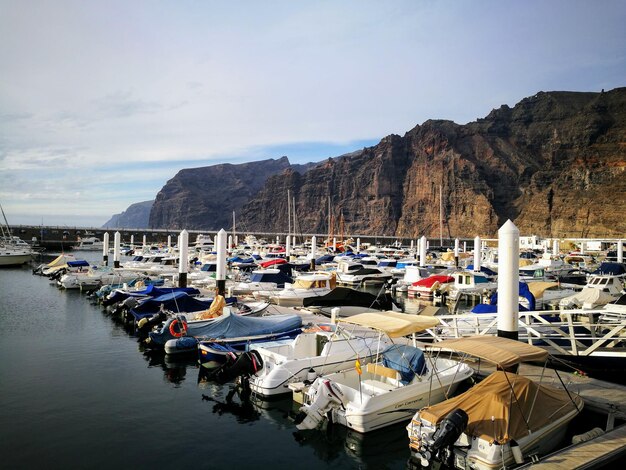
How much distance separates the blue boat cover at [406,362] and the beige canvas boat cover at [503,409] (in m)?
2.86

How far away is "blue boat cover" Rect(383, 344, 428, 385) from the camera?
14.3 m

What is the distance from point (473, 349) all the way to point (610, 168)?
153 metres

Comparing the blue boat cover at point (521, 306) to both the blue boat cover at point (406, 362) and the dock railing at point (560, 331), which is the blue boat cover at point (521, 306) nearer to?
the dock railing at point (560, 331)

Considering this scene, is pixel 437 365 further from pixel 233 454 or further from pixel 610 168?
pixel 610 168

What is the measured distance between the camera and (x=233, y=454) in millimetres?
12148

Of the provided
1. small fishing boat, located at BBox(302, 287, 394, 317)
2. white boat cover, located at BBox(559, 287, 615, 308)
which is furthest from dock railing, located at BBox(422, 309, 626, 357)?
small fishing boat, located at BBox(302, 287, 394, 317)

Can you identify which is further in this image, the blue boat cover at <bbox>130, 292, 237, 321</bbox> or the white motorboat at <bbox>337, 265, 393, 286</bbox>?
the white motorboat at <bbox>337, 265, 393, 286</bbox>

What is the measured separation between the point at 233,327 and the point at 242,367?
5088mm

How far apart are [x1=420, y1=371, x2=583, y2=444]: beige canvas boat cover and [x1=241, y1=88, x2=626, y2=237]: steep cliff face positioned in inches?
5297

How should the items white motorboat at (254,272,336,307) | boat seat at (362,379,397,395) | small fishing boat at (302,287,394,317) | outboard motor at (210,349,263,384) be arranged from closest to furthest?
1. boat seat at (362,379,397,395)
2. outboard motor at (210,349,263,384)
3. small fishing boat at (302,287,394,317)
4. white motorboat at (254,272,336,307)

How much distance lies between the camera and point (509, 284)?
45.7 feet

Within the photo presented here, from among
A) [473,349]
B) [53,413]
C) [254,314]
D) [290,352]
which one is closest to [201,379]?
[290,352]

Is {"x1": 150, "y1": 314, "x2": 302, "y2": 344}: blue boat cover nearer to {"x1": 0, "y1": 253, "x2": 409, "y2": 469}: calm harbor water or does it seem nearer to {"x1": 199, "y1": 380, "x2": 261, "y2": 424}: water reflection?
{"x1": 0, "y1": 253, "x2": 409, "y2": 469}: calm harbor water

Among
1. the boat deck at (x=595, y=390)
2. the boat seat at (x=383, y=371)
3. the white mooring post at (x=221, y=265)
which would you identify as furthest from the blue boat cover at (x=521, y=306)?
the white mooring post at (x=221, y=265)
